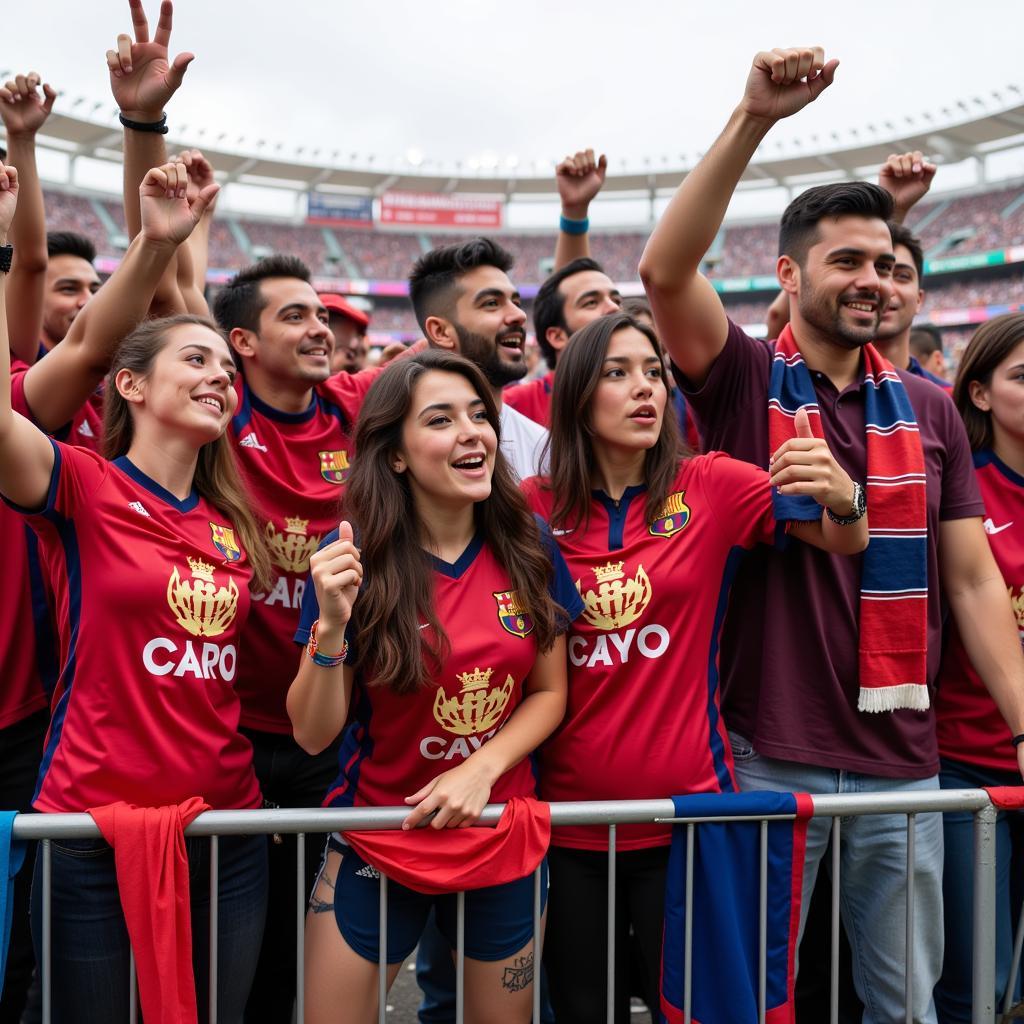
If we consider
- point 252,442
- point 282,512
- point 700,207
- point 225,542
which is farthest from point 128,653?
point 700,207

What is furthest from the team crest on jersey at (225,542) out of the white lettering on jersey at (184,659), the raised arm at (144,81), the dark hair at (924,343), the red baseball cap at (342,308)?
the dark hair at (924,343)

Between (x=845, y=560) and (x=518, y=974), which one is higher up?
(x=845, y=560)

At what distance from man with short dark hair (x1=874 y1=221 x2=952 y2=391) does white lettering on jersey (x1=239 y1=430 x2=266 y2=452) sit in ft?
7.37

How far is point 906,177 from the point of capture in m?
3.40

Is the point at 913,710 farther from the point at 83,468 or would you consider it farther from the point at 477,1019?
the point at 83,468

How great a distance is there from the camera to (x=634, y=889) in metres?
2.31

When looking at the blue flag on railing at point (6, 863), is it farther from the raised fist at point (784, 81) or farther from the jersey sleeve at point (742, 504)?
the raised fist at point (784, 81)

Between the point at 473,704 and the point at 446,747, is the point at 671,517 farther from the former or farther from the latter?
the point at 446,747

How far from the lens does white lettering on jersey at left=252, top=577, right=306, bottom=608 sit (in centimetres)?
291

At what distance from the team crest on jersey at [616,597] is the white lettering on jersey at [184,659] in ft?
3.11

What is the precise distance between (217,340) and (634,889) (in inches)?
75.1

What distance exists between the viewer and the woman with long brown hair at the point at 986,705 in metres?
2.63

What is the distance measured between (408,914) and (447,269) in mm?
2702

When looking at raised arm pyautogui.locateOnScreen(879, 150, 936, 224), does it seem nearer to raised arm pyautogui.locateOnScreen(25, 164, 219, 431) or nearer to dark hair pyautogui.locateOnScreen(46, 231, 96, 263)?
raised arm pyautogui.locateOnScreen(25, 164, 219, 431)
